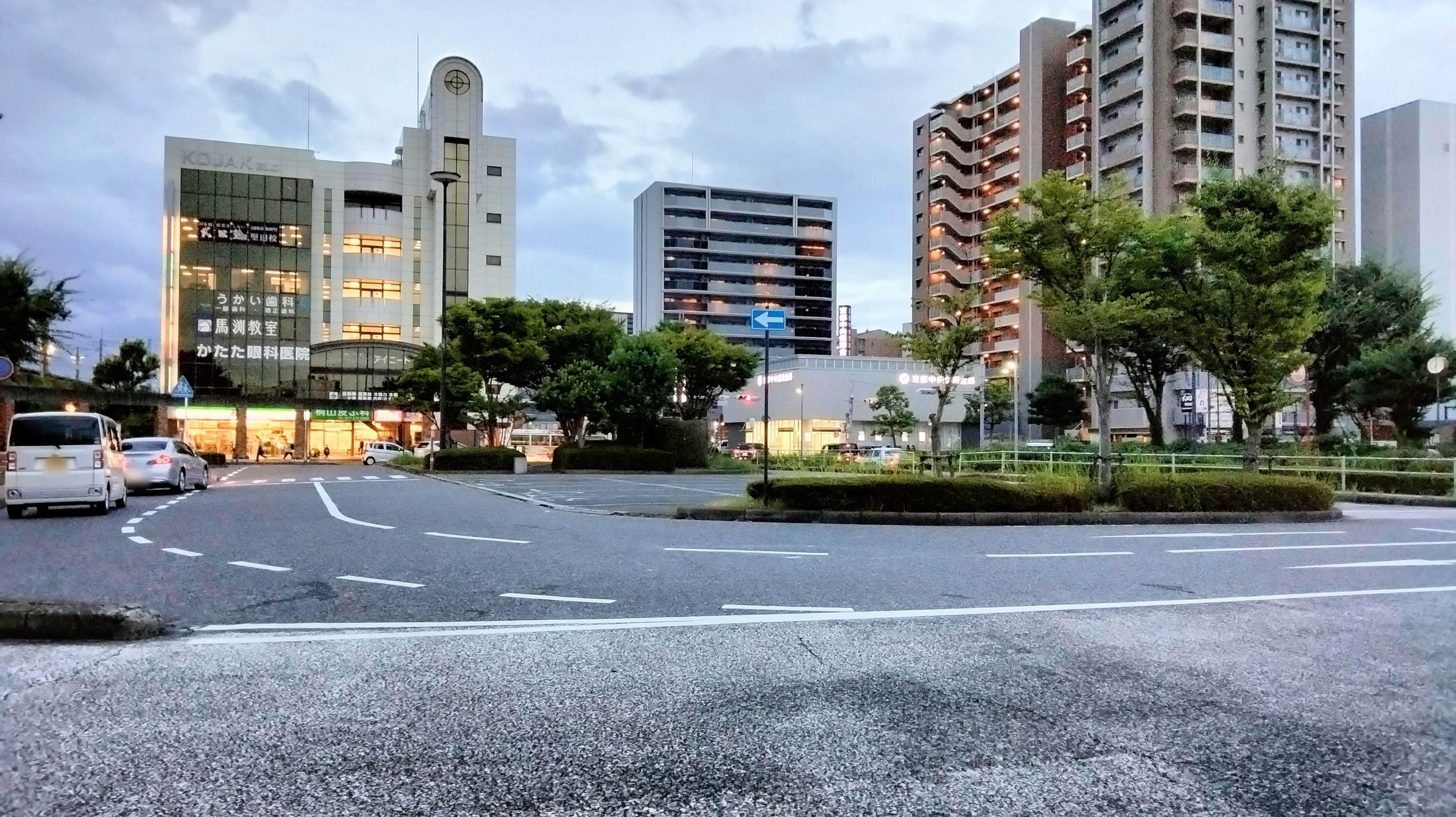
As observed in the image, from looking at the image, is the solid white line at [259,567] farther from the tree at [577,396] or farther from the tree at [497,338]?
the tree at [497,338]

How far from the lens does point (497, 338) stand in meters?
34.4

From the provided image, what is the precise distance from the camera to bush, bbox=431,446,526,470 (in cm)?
3167

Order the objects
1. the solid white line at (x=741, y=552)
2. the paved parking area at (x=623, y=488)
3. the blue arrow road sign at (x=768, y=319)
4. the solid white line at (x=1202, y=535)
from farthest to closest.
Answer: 1. the paved parking area at (x=623, y=488)
2. the blue arrow road sign at (x=768, y=319)
3. the solid white line at (x=1202, y=535)
4. the solid white line at (x=741, y=552)

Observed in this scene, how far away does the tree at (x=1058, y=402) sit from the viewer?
179ft

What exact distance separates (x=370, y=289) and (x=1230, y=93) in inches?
2333

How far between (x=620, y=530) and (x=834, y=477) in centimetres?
423

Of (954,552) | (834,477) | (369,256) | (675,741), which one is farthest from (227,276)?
(675,741)

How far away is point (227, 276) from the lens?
179 ft

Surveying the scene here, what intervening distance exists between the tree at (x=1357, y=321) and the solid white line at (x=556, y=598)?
38.9 m

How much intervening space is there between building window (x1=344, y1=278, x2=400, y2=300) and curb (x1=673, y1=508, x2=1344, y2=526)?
50.9 m

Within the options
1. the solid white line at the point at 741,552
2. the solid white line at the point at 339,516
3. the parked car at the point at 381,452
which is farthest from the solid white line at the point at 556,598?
the parked car at the point at 381,452

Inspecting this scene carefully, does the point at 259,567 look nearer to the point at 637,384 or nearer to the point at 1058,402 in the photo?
the point at 637,384

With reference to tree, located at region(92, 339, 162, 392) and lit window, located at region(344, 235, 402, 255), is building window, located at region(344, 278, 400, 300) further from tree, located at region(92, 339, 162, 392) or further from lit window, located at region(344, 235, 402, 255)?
tree, located at region(92, 339, 162, 392)

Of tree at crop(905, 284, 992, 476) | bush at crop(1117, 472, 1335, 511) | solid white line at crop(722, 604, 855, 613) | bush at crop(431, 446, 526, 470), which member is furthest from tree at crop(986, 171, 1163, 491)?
bush at crop(431, 446, 526, 470)
